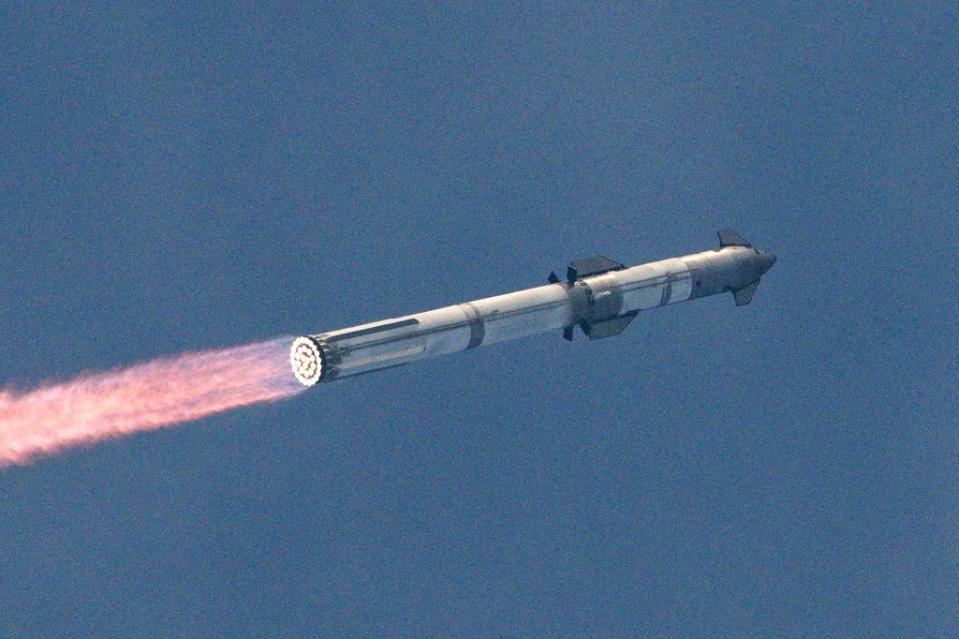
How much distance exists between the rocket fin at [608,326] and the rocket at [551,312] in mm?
59

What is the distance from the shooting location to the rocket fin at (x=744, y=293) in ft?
420

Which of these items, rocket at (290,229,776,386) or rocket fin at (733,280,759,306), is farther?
rocket fin at (733,280,759,306)

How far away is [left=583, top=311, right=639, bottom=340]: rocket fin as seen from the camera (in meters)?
118

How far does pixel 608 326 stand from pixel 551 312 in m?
4.66

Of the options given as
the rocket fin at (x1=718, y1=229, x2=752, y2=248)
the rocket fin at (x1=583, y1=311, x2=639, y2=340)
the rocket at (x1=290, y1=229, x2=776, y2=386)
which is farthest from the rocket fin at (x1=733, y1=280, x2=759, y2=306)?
the rocket fin at (x1=583, y1=311, x2=639, y2=340)

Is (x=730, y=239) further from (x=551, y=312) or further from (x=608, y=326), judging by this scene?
(x=551, y=312)

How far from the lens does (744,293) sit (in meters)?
128

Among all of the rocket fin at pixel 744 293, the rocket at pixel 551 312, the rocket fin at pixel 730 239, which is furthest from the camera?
the rocket fin at pixel 730 239

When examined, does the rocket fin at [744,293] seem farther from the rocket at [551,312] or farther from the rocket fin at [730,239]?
the rocket fin at [730,239]

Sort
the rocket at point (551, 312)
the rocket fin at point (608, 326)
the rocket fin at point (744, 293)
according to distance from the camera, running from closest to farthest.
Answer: the rocket at point (551, 312), the rocket fin at point (608, 326), the rocket fin at point (744, 293)

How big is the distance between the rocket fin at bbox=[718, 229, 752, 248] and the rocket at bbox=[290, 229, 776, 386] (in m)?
0.06

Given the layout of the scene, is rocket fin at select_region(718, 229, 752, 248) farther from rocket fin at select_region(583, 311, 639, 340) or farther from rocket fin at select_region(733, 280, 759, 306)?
rocket fin at select_region(583, 311, 639, 340)

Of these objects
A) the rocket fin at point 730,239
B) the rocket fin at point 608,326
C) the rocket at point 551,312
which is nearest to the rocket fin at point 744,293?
the rocket at point 551,312

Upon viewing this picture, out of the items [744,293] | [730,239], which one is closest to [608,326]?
[744,293]
